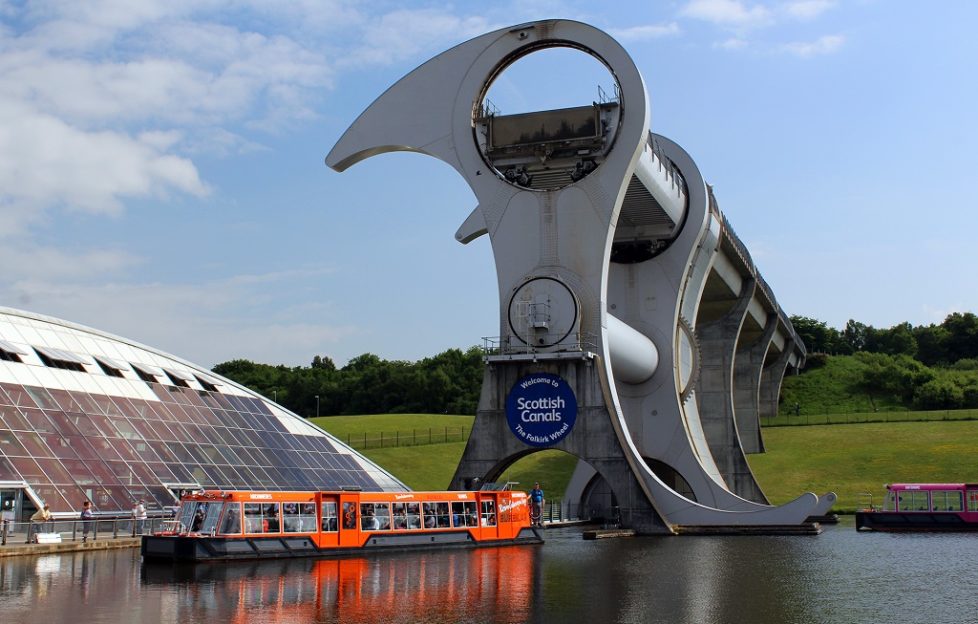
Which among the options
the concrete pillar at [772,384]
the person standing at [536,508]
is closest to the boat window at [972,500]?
the person standing at [536,508]

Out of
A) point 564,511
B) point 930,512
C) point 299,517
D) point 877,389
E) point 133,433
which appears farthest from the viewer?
point 877,389

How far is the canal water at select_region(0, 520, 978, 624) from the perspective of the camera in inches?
751

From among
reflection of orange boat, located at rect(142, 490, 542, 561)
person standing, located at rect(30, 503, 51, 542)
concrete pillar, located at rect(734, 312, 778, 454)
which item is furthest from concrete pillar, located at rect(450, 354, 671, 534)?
concrete pillar, located at rect(734, 312, 778, 454)

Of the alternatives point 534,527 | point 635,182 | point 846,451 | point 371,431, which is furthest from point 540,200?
point 371,431

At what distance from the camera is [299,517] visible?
3066cm

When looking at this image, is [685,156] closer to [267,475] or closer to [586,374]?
[586,374]

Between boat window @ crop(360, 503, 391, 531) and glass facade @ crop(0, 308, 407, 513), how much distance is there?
8242 mm

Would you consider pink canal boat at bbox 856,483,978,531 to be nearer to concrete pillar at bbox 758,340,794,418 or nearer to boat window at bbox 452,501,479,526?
boat window at bbox 452,501,479,526

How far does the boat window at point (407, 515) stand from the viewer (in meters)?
33.1

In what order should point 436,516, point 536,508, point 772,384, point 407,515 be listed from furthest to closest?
point 772,384 < point 536,508 < point 436,516 < point 407,515

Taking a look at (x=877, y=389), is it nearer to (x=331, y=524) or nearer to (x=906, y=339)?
(x=906, y=339)

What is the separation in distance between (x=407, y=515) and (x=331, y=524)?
9.70 feet

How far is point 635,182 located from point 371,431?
2158 inches

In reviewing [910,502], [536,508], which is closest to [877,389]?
[910,502]
